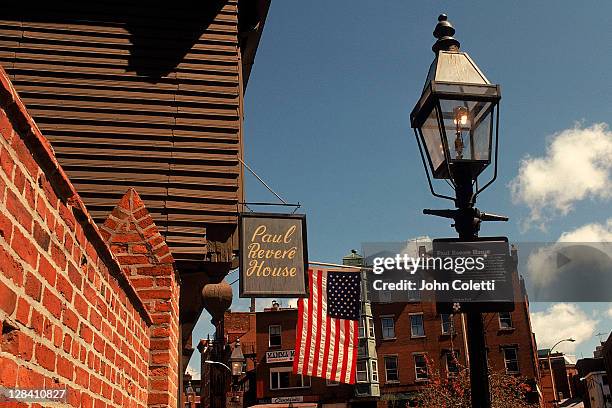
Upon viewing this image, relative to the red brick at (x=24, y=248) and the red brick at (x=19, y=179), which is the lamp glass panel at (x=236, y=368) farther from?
the red brick at (x=19, y=179)

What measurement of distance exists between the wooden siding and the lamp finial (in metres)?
4.16

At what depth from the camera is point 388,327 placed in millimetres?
44906

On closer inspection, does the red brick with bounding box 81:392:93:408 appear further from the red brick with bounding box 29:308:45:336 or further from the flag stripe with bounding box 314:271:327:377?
the flag stripe with bounding box 314:271:327:377

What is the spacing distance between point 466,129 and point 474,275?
41.5 inches

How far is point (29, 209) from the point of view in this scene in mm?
2154

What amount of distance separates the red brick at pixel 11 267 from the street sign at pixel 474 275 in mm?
2679

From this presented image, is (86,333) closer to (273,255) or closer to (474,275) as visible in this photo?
(474,275)

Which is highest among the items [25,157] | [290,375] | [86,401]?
[290,375]

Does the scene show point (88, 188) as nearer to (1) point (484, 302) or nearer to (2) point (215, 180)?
(2) point (215, 180)

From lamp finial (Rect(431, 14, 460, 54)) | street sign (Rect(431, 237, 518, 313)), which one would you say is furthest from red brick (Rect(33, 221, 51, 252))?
lamp finial (Rect(431, 14, 460, 54))

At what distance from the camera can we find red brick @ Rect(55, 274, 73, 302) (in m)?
2.50

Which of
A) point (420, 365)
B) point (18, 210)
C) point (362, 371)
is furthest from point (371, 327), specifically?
point (18, 210)

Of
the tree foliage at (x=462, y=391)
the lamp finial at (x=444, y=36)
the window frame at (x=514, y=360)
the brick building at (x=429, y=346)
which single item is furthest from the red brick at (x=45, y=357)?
the window frame at (x=514, y=360)

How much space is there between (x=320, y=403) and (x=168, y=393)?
40705 millimetres
